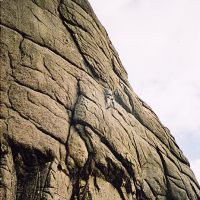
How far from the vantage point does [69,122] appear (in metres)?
21.7

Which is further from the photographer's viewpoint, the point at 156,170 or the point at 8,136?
the point at 156,170

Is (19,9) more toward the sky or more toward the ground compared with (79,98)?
more toward the sky

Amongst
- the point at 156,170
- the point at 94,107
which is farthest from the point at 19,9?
the point at 156,170

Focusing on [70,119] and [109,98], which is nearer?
[70,119]

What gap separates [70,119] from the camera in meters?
21.9

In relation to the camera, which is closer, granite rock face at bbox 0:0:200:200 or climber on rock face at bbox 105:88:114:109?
granite rock face at bbox 0:0:200:200

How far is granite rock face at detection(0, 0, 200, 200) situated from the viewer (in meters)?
19.3

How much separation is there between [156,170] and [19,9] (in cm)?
1298

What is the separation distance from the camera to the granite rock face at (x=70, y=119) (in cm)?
1927

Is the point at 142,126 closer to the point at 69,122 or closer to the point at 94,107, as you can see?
the point at 94,107

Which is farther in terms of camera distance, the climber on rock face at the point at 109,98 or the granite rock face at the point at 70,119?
the climber on rock face at the point at 109,98

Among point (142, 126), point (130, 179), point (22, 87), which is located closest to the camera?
point (22, 87)

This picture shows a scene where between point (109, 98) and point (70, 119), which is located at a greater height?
point (109, 98)

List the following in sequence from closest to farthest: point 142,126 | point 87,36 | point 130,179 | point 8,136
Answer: point 8,136, point 130,179, point 87,36, point 142,126
